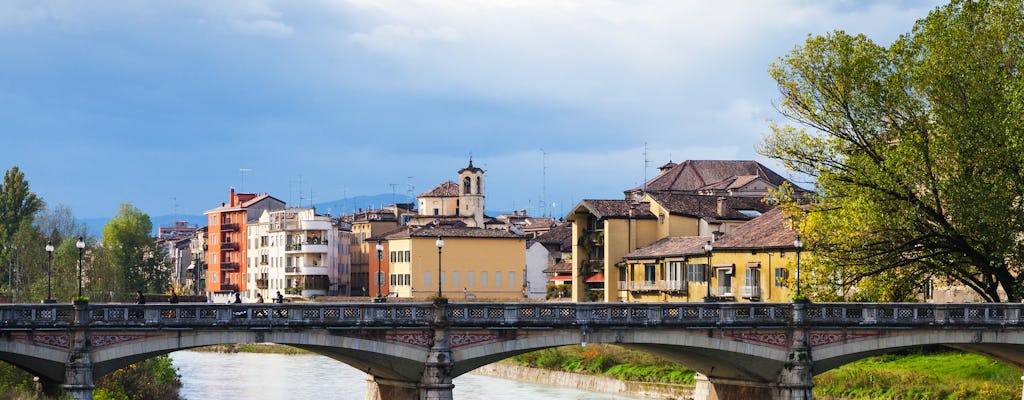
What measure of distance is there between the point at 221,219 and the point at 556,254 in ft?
161

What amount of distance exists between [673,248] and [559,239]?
49934 millimetres

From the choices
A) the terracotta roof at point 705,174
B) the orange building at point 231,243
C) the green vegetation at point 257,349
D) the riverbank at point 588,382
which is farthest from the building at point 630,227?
the orange building at point 231,243

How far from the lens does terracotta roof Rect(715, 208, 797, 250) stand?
77.6m

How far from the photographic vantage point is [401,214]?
16612cm

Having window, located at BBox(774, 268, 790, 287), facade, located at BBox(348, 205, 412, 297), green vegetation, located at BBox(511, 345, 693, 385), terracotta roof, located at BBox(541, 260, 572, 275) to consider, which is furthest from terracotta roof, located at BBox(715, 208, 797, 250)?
facade, located at BBox(348, 205, 412, 297)

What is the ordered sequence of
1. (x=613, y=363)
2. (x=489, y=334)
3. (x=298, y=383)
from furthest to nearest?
(x=298, y=383) → (x=613, y=363) → (x=489, y=334)

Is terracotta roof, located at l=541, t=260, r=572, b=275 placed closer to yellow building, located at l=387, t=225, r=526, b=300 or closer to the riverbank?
yellow building, located at l=387, t=225, r=526, b=300

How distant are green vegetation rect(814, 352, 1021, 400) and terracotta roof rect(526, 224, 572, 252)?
69784mm

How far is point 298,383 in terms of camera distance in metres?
83.6

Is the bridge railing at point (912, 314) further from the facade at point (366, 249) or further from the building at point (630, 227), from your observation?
the facade at point (366, 249)

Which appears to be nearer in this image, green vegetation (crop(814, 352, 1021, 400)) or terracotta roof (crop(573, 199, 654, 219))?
green vegetation (crop(814, 352, 1021, 400))

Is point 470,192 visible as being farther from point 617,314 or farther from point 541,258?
point 617,314

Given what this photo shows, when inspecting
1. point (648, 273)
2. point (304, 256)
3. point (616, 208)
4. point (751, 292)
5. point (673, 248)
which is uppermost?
point (616, 208)

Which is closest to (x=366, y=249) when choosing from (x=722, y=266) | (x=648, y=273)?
(x=648, y=273)
